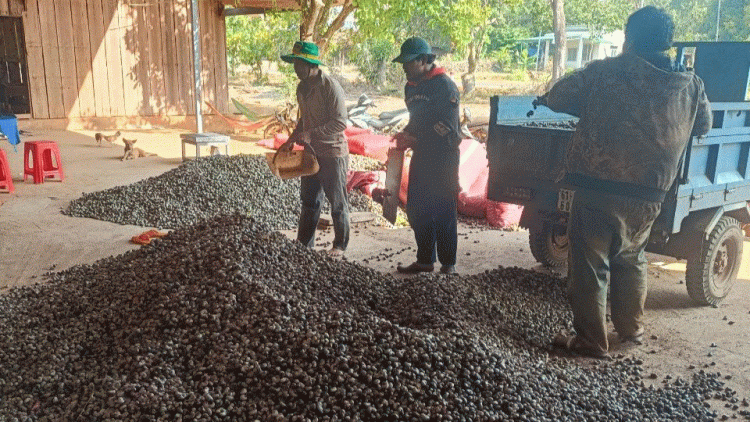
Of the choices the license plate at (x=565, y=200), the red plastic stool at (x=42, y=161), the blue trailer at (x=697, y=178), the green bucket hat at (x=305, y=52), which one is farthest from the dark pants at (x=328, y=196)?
the red plastic stool at (x=42, y=161)

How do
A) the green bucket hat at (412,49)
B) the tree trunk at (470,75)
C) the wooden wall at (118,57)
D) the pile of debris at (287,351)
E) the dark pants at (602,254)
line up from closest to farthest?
the pile of debris at (287,351)
the dark pants at (602,254)
the green bucket hat at (412,49)
the wooden wall at (118,57)
the tree trunk at (470,75)

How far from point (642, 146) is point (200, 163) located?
6.39m

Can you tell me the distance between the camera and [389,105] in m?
21.8

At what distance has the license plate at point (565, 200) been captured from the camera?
16.0ft

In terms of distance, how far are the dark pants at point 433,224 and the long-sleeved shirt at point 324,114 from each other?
2.74 feet

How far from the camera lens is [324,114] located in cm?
586

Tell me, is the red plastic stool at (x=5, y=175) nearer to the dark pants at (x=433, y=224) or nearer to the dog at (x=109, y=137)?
the dog at (x=109, y=137)

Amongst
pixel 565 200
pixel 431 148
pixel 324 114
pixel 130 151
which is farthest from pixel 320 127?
pixel 130 151

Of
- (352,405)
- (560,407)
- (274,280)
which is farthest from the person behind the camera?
(274,280)

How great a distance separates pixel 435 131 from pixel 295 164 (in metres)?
1.31

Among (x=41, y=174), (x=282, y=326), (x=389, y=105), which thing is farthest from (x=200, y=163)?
(x=389, y=105)

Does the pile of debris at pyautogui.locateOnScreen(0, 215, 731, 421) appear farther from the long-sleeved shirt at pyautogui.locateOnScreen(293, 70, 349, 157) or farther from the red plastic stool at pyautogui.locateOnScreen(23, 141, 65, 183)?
the red plastic stool at pyautogui.locateOnScreen(23, 141, 65, 183)

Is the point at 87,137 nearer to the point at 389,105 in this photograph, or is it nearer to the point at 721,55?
the point at 389,105

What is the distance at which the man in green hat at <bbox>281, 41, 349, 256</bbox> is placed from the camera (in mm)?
5762
